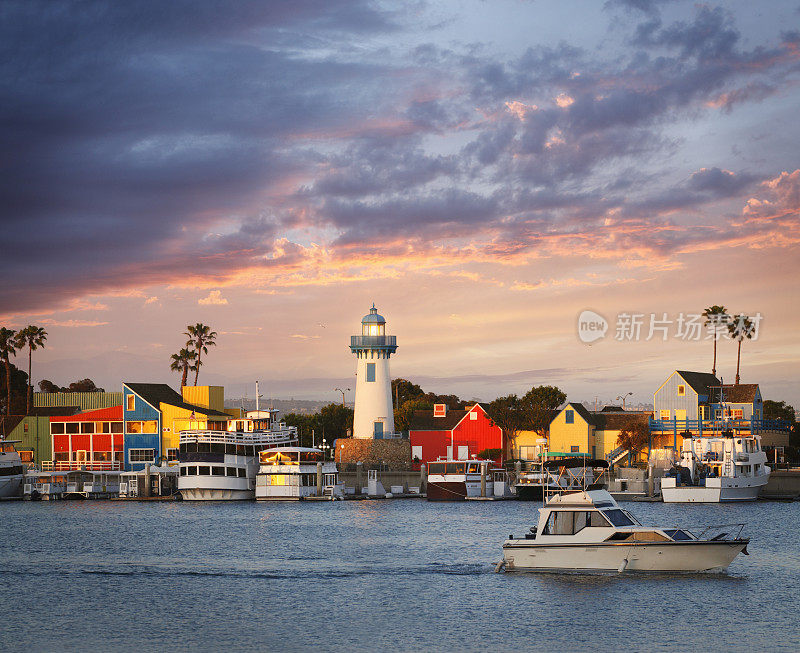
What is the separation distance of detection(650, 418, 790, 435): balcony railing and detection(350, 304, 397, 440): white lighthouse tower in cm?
2576

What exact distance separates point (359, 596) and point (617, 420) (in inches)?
2951

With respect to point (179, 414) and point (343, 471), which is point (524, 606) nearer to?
point (343, 471)

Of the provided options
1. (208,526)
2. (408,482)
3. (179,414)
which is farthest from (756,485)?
(179,414)

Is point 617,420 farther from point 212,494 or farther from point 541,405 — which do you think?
point 212,494

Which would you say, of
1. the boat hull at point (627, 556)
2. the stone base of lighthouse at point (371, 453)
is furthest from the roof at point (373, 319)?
the boat hull at point (627, 556)

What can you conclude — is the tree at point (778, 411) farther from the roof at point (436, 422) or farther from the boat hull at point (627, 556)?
the boat hull at point (627, 556)

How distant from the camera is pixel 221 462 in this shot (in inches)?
3600

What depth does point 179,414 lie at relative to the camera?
106 m

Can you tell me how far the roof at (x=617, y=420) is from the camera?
10781 centimetres

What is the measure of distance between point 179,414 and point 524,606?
7418cm

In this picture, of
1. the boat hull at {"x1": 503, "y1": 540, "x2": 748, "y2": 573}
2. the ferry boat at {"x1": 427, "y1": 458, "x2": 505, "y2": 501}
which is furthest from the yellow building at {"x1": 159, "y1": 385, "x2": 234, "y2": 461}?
the boat hull at {"x1": 503, "y1": 540, "x2": 748, "y2": 573}

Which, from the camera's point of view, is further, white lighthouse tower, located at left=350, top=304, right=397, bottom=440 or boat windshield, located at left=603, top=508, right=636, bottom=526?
white lighthouse tower, located at left=350, top=304, right=397, bottom=440

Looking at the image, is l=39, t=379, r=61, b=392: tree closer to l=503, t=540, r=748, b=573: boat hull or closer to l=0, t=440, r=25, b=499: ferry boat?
l=0, t=440, r=25, b=499: ferry boat

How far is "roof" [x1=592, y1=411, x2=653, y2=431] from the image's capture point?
354 feet
